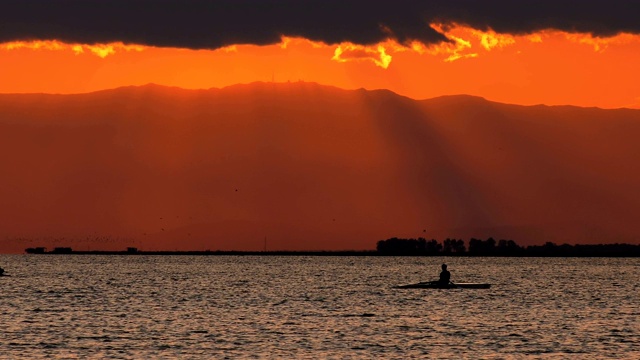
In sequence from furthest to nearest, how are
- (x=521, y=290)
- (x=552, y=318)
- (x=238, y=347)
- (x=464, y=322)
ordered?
(x=521, y=290) < (x=552, y=318) < (x=464, y=322) < (x=238, y=347)

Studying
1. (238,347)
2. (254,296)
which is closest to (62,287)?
(254,296)

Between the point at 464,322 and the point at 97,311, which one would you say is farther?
the point at 97,311

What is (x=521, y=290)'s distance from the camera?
176 m

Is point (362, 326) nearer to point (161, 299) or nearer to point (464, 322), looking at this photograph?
point (464, 322)

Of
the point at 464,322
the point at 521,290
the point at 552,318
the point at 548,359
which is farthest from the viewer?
the point at 521,290

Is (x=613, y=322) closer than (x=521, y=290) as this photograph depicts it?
Yes

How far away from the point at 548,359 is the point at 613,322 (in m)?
33.2

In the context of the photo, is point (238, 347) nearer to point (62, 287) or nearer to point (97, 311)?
point (97, 311)

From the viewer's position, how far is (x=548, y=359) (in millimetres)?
77625

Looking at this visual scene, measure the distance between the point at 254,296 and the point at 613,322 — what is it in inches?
2253

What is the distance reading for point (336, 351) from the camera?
8175cm

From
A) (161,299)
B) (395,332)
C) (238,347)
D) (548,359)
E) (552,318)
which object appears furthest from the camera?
(161,299)

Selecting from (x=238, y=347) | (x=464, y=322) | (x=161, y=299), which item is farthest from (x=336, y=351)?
(x=161, y=299)

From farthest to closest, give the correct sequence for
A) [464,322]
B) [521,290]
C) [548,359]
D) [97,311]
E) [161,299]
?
[521,290] → [161,299] → [97,311] → [464,322] → [548,359]
